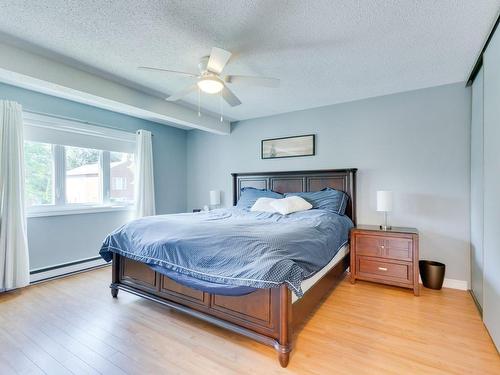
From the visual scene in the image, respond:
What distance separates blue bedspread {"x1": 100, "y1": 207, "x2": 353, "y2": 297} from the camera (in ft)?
5.94

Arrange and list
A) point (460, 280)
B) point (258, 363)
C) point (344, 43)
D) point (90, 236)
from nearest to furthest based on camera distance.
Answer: point (258, 363) < point (344, 43) < point (460, 280) < point (90, 236)

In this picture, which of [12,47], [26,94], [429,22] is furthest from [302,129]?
[26,94]

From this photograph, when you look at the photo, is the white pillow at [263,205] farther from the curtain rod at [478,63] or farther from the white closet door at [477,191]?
the curtain rod at [478,63]

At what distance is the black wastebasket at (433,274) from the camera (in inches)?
119

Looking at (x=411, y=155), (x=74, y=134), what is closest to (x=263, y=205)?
(x=411, y=155)

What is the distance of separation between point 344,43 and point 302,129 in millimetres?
1981

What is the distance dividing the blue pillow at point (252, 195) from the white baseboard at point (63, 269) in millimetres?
2427

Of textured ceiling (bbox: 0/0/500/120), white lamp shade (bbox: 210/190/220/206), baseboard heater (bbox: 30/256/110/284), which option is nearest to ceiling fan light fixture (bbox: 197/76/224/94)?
textured ceiling (bbox: 0/0/500/120)

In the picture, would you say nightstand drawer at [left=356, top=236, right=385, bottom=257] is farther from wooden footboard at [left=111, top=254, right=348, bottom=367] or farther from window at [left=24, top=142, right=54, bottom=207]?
window at [left=24, top=142, right=54, bottom=207]

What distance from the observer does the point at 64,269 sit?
12.0 feet

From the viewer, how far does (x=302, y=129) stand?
4.23m

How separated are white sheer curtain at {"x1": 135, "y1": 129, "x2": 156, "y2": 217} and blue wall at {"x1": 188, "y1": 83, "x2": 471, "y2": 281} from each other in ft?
7.78

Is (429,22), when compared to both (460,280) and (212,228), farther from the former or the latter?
(460,280)

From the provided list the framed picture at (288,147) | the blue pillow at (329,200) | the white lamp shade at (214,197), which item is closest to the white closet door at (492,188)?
the blue pillow at (329,200)
